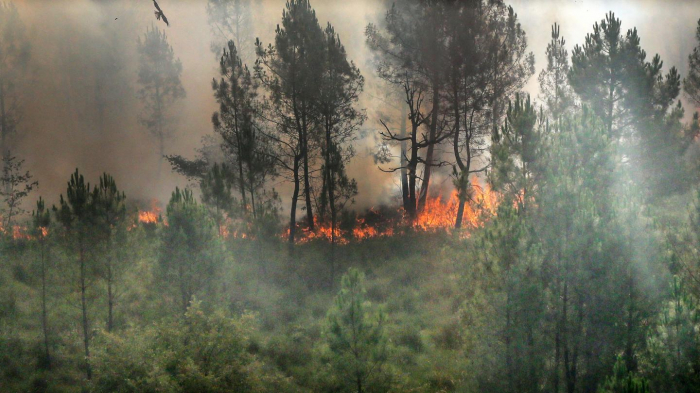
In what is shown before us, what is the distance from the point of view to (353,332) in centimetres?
1140

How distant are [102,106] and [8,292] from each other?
23.6 m

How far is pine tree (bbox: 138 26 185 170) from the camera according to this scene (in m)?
39.8

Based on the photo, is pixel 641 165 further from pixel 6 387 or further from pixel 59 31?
pixel 59 31

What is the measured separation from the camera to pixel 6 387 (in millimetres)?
15695

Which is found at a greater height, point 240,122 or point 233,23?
point 233,23

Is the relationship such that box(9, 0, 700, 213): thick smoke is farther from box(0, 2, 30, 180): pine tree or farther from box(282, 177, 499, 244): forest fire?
box(282, 177, 499, 244): forest fire

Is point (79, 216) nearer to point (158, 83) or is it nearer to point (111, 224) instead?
point (111, 224)

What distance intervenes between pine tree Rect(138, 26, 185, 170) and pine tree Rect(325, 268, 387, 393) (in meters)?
33.6

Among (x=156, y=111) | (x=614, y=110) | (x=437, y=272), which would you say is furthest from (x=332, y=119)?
(x=156, y=111)

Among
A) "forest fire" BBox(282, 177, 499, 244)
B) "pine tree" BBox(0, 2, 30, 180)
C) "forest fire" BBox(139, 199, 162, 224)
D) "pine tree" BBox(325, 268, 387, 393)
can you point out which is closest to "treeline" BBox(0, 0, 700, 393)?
"pine tree" BBox(325, 268, 387, 393)

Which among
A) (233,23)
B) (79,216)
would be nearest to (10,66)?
(233,23)

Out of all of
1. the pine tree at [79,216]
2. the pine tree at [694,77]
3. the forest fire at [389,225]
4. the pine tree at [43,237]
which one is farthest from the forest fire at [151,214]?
the pine tree at [694,77]

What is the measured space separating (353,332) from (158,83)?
3497cm

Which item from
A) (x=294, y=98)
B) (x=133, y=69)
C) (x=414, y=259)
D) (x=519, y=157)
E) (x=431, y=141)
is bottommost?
(x=414, y=259)
